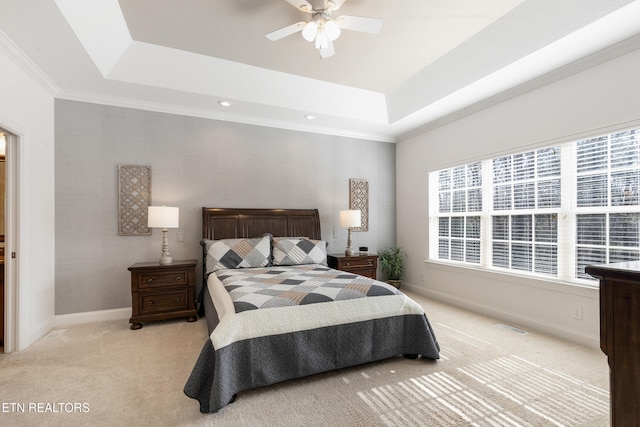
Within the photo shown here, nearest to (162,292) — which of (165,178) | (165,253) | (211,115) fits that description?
(165,253)

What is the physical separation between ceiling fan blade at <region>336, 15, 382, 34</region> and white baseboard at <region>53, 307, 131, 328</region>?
3.96 m

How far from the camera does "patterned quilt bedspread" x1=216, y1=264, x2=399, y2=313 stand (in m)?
2.35

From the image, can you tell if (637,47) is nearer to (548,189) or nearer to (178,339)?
(548,189)

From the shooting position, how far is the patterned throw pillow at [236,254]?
365 cm

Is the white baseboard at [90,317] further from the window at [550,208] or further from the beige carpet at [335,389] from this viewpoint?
the window at [550,208]

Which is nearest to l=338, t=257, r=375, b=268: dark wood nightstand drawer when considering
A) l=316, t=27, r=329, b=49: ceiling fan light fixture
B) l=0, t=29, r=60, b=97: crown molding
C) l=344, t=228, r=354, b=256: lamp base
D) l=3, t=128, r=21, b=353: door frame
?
l=344, t=228, r=354, b=256: lamp base

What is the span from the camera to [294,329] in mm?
2238

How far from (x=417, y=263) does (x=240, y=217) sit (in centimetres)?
290

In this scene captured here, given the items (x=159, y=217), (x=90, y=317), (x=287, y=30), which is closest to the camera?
(x=287, y=30)

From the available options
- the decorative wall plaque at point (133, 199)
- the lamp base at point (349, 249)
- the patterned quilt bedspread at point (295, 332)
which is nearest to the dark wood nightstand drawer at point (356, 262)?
the lamp base at point (349, 249)

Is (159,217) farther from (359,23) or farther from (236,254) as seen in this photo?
(359,23)

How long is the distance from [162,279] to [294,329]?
6.90ft

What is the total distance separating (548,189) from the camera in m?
3.32
